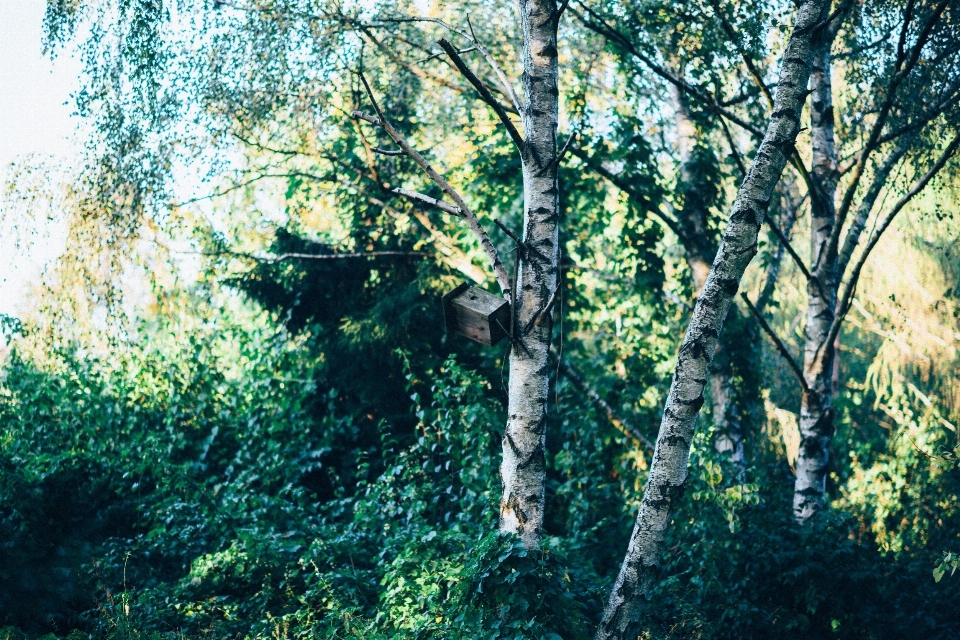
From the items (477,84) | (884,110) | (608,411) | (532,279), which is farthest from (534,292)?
(608,411)

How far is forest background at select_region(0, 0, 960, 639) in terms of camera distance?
5.63 m

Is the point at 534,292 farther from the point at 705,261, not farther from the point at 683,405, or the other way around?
the point at 705,261

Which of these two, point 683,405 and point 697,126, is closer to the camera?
point 683,405

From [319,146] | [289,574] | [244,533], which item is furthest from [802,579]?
[319,146]

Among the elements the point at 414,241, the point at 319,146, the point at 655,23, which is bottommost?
the point at 414,241

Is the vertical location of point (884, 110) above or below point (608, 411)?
above

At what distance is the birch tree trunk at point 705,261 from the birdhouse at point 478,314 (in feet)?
13.3

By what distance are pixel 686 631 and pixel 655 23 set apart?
518cm

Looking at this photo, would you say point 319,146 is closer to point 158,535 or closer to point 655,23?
point 655,23

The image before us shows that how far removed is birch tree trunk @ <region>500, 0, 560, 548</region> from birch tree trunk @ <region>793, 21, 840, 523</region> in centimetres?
285

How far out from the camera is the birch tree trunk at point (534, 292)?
14.7 feet

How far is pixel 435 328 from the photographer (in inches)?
341

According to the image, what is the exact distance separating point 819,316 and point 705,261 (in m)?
1.59

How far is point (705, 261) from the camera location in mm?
8273
